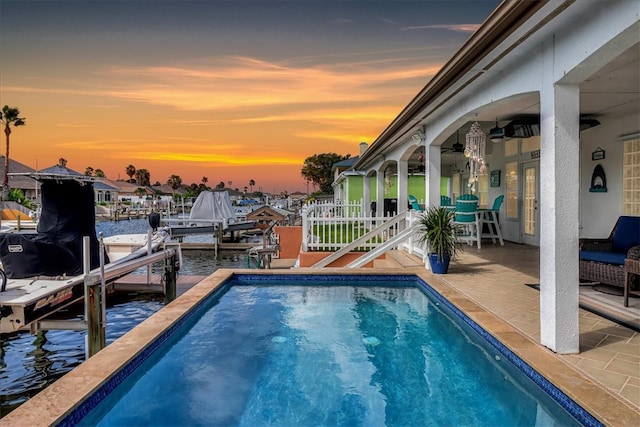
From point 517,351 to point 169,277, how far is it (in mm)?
7494

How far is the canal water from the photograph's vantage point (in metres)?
4.78

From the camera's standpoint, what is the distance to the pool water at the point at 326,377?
10.4 feet

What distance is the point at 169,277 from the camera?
893 cm

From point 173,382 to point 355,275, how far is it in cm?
449

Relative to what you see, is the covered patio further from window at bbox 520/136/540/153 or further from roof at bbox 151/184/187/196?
roof at bbox 151/184/187/196

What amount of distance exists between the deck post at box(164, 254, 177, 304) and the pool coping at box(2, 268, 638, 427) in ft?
12.1

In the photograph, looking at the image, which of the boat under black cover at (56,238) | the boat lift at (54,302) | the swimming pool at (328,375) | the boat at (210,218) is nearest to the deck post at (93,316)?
the boat lift at (54,302)

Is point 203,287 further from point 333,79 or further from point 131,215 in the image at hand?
point 131,215

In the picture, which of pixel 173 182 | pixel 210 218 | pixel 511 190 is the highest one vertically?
pixel 173 182

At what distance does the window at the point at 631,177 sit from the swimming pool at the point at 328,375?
3.73 metres

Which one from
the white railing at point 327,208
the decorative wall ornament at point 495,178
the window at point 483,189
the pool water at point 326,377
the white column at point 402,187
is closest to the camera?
the pool water at point 326,377

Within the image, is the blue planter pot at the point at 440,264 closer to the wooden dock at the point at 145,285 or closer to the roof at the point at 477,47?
the roof at the point at 477,47

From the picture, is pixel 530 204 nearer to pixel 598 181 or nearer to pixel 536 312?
pixel 598 181

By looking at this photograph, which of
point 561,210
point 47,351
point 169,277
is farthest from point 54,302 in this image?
point 561,210
